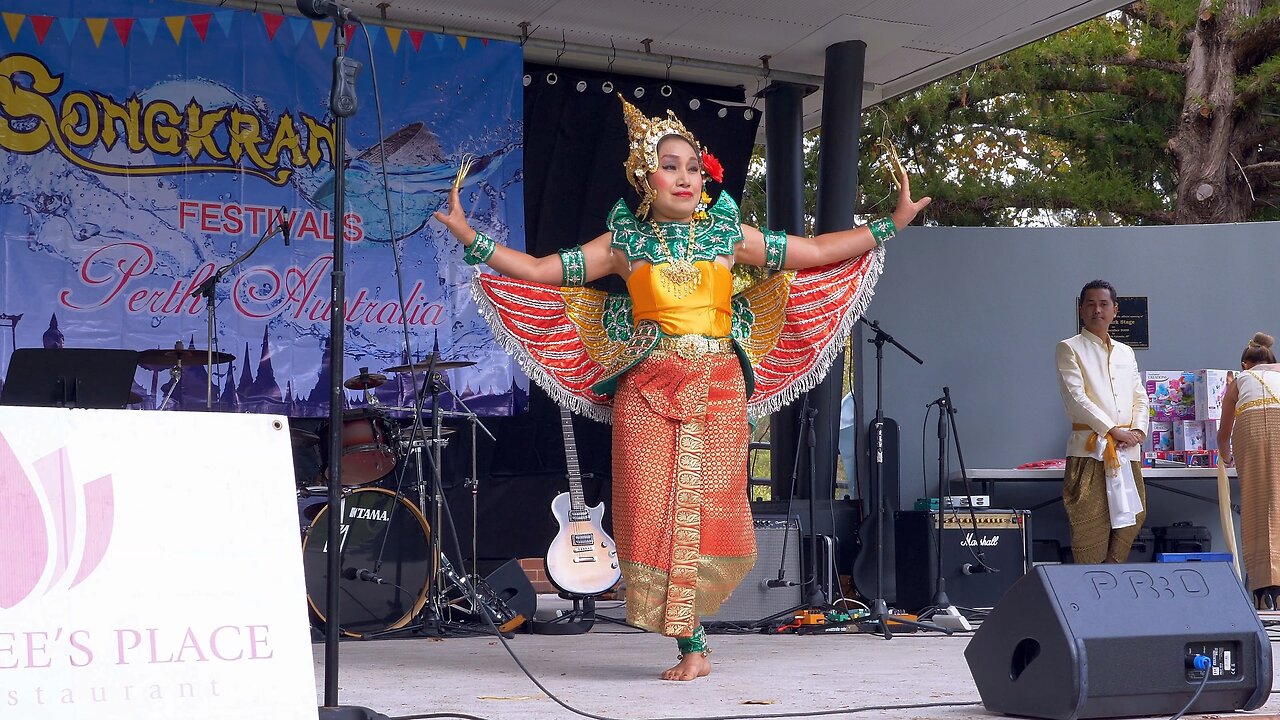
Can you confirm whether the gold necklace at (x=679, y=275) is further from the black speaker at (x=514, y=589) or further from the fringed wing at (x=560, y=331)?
the black speaker at (x=514, y=589)

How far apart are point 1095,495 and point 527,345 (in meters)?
3.67

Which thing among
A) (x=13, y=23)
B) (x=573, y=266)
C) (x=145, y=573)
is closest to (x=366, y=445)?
(x=573, y=266)

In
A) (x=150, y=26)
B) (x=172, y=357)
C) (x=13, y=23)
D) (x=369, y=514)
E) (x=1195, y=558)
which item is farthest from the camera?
(x=150, y=26)

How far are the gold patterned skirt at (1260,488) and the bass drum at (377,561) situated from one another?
4.53 meters

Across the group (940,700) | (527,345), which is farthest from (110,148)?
(940,700)

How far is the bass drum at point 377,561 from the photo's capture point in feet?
19.7

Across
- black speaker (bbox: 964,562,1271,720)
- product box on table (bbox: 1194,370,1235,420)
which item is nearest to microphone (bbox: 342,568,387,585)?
black speaker (bbox: 964,562,1271,720)

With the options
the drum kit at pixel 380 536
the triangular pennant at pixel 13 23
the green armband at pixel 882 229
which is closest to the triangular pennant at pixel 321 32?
the triangular pennant at pixel 13 23

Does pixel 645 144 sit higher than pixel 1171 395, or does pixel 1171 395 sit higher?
pixel 645 144

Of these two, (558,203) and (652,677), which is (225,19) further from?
(652,677)

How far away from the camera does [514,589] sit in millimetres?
6500

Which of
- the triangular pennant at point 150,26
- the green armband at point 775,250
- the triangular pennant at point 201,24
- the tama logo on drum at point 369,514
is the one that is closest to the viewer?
the green armband at point 775,250

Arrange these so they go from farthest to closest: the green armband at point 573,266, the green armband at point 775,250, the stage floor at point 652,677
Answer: the green armband at point 775,250
the green armband at point 573,266
the stage floor at point 652,677

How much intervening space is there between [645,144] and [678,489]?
1.21m
